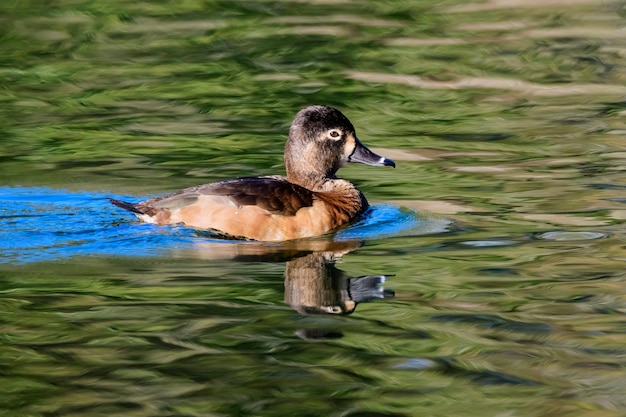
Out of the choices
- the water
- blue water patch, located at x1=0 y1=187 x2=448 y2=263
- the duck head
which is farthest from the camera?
the duck head

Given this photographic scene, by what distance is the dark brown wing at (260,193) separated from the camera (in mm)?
9430

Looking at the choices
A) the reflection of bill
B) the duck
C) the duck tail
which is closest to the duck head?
the duck

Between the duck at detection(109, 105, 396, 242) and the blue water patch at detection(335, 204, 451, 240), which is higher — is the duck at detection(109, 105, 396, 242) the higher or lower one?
the higher one

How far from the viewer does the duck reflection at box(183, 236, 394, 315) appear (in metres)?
7.55

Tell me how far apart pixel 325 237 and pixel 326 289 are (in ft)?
5.75

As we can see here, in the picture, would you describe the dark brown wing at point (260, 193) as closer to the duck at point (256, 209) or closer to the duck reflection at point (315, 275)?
the duck at point (256, 209)

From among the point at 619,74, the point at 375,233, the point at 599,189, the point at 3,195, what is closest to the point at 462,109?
the point at 619,74

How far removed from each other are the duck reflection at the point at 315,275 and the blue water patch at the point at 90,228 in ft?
0.84

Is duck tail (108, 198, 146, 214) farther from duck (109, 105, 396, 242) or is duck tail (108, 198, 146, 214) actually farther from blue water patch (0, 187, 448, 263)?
blue water patch (0, 187, 448, 263)

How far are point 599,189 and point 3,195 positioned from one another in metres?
5.01

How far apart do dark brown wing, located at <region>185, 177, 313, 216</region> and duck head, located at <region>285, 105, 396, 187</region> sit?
2.76 ft

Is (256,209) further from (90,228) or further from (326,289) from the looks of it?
(326,289)

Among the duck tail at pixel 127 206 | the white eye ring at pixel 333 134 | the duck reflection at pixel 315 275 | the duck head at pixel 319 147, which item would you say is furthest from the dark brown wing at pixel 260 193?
the white eye ring at pixel 333 134

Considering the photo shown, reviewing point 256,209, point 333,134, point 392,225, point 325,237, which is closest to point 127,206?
point 256,209
